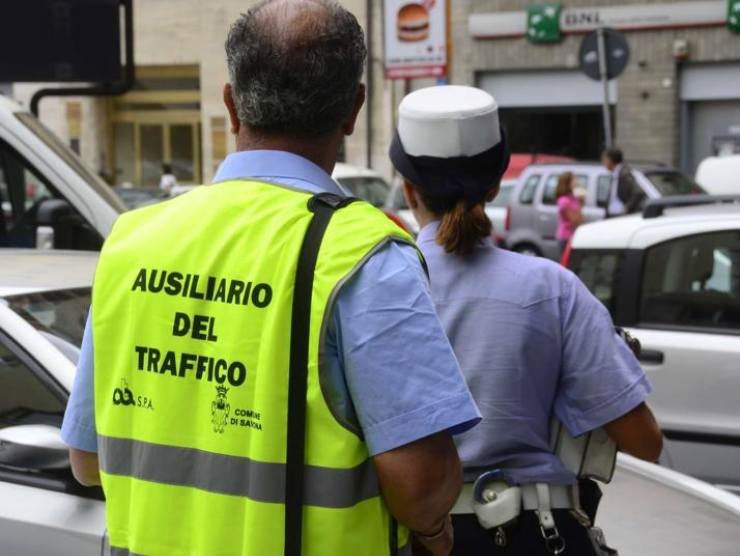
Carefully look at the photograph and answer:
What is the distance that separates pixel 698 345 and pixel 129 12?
3.25 metres

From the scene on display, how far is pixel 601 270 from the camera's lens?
638 centimetres

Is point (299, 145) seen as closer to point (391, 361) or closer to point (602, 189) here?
point (391, 361)

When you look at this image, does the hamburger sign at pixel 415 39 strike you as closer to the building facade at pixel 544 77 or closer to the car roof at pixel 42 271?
the car roof at pixel 42 271

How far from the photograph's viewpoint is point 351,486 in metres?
1.92

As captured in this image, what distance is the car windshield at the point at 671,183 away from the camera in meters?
17.5

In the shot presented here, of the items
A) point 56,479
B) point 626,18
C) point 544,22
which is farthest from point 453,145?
point 544,22

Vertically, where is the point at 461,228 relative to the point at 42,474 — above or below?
above

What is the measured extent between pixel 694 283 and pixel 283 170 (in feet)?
14.3

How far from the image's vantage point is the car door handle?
5965 millimetres

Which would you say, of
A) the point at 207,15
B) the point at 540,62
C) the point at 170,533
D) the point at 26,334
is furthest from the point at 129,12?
Answer: the point at 207,15

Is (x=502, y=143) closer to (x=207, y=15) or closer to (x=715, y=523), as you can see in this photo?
(x=715, y=523)

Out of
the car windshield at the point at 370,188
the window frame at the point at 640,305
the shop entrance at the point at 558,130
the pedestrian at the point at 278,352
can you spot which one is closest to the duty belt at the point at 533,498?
A: the pedestrian at the point at 278,352

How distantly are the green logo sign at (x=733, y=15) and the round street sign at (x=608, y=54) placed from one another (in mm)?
10902

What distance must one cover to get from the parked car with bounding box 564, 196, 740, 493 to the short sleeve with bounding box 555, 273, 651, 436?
317cm
